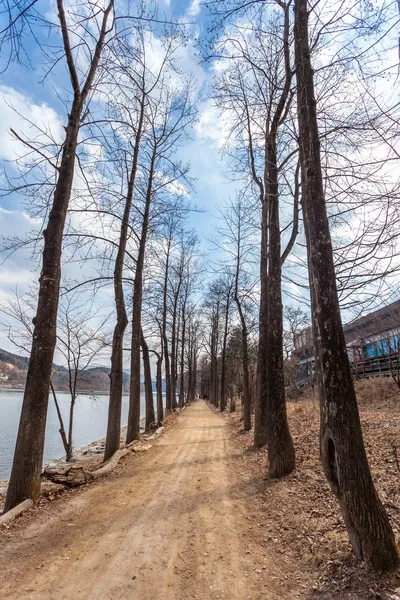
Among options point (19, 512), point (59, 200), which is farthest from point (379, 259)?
point (19, 512)

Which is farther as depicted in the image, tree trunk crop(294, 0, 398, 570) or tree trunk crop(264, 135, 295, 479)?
tree trunk crop(264, 135, 295, 479)

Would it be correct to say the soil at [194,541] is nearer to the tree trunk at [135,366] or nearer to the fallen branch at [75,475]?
the fallen branch at [75,475]

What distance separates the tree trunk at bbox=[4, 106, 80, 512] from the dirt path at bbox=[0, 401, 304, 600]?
0.58 meters

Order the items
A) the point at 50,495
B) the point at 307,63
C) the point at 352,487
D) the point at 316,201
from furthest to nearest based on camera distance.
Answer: the point at 50,495, the point at 307,63, the point at 316,201, the point at 352,487

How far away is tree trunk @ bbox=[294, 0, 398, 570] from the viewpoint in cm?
312

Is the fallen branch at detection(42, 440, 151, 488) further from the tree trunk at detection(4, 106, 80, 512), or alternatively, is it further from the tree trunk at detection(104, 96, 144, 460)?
the tree trunk at detection(104, 96, 144, 460)

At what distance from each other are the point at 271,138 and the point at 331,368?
662cm

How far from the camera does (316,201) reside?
3994 millimetres

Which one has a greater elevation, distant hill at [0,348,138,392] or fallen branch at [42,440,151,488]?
distant hill at [0,348,138,392]

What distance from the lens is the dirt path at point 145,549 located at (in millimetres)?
3027

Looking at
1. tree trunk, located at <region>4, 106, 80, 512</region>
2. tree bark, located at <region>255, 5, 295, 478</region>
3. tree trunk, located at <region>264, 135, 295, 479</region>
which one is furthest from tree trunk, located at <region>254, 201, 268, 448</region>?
tree trunk, located at <region>4, 106, 80, 512</region>

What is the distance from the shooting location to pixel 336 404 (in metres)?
3.38

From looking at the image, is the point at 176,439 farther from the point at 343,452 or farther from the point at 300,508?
the point at 343,452

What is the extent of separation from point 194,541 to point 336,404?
7.56 ft
